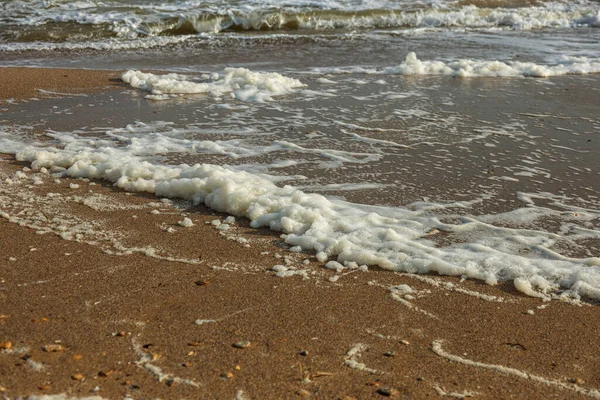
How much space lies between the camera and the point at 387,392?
2736 millimetres

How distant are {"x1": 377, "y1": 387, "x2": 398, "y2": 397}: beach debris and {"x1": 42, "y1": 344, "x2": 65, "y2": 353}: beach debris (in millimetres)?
1299

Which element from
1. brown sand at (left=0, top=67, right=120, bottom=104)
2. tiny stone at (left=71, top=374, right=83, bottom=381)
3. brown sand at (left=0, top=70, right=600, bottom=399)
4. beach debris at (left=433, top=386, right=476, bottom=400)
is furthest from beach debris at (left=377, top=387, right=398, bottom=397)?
brown sand at (left=0, top=67, right=120, bottom=104)

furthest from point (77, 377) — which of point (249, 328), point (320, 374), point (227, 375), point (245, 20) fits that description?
point (245, 20)

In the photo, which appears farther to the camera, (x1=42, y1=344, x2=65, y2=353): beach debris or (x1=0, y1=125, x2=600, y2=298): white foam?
(x1=0, y1=125, x2=600, y2=298): white foam

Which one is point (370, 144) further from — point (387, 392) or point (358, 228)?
point (387, 392)

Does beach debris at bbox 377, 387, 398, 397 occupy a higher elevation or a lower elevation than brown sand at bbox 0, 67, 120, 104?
lower

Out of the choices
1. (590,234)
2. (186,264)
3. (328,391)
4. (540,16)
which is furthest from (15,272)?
(540,16)

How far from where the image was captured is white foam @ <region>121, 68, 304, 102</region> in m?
8.16

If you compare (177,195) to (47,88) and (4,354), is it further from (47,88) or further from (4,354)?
(47,88)

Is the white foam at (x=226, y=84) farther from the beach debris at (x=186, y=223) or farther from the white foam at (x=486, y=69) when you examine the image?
the beach debris at (x=186, y=223)

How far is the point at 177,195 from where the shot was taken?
492cm

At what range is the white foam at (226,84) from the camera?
26.8ft

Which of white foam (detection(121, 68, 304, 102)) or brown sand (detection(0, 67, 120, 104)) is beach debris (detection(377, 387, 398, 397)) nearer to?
white foam (detection(121, 68, 304, 102))

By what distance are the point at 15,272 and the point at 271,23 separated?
42.6 feet
